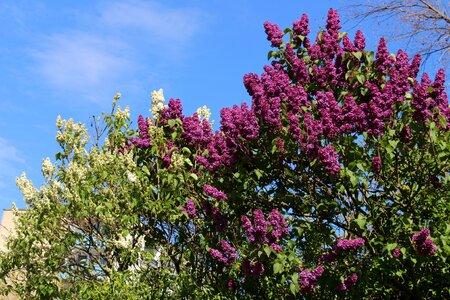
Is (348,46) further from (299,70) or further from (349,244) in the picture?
(349,244)

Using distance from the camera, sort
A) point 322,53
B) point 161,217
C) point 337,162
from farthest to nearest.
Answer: point 161,217 → point 322,53 → point 337,162

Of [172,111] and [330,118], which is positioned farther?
[172,111]

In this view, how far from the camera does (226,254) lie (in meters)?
6.67

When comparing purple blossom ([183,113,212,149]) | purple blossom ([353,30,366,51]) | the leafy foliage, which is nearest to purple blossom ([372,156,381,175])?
the leafy foliage

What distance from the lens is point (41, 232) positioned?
327 inches

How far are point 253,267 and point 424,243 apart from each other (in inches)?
59.9

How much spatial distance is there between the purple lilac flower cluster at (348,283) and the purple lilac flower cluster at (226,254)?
1109 millimetres

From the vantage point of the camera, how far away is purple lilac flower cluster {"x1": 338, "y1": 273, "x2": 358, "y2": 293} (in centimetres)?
603

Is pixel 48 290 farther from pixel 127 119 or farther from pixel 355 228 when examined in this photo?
pixel 355 228

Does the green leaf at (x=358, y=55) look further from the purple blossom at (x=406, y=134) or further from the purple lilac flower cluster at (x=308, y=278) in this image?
the purple lilac flower cluster at (x=308, y=278)

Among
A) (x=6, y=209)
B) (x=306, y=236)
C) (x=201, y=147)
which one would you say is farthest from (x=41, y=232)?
(x=6, y=209)

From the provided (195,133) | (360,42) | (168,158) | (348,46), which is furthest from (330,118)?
(168,158)

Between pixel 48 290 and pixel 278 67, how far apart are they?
3.92m

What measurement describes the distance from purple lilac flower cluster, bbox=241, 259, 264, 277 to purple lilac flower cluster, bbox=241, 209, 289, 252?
0.20 m
